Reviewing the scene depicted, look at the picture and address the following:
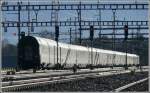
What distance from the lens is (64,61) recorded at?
5384 centimetres

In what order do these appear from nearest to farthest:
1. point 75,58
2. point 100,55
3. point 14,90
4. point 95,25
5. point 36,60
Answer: point 14,90
point 36,60
point 75,58
point 95,25
point 100,55

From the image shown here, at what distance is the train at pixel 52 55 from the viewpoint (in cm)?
4438

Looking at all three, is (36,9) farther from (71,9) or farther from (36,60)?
(36,60)

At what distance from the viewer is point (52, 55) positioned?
5050cm

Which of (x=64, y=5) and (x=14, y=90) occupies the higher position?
(x=64, y=5)

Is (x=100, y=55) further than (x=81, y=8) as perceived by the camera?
Yes

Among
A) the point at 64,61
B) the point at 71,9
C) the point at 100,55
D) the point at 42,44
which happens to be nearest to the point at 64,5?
the point at 71,9

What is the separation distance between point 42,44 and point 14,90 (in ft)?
89.2

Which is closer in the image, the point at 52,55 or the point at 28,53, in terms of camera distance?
the point at 28,53

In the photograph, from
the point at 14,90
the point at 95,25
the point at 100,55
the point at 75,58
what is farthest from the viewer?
the point at 100,55

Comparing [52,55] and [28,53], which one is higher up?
[28,53]

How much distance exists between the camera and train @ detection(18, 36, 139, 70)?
4438 centimetres

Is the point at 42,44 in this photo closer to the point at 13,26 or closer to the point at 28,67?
the point at 28,67

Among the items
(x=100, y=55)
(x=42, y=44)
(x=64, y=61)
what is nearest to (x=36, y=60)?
(x=42, y=44)
